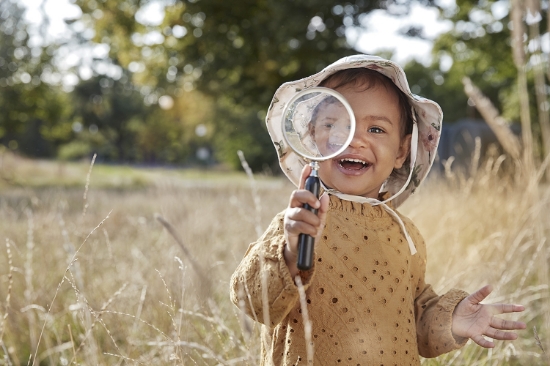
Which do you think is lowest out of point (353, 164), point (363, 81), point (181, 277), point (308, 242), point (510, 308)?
point (181, 277)

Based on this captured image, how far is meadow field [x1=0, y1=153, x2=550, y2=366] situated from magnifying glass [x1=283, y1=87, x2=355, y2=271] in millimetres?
555

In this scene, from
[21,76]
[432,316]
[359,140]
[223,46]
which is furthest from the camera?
[21,76]

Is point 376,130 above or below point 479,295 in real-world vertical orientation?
above

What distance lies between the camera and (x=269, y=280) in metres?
1.43

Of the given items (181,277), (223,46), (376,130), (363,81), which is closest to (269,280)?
(376,130)

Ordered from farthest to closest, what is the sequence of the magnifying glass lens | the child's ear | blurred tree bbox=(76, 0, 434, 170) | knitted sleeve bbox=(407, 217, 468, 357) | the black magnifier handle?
blurred tree bbox=(76, 0, 434, 170) → the child's ear → knitted sleeve bbox=(407, 217, 468, 357) → the magnifying glass lens → the black magnifier handle

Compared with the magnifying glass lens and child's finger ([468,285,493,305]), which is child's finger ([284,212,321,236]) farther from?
child's finger ([468,285,493,305])

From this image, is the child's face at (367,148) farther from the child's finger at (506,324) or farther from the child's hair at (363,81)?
the child's finger at (506,324)

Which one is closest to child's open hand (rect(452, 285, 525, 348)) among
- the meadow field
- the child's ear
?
the meadow field

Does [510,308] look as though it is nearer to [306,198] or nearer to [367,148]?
[367,148]

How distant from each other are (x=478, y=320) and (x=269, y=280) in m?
0.77

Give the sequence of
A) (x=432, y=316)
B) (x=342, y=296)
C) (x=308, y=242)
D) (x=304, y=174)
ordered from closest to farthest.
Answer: (x=308, y=242) → (x=304, y=174) → (x=342, y=296) → (x=432, y=316)

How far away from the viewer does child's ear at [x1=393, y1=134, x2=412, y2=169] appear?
1959 millimetres

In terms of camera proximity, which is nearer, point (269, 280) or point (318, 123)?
point (269, 280)
